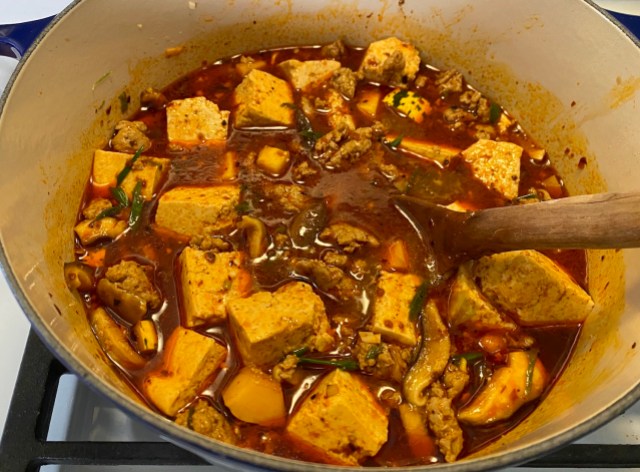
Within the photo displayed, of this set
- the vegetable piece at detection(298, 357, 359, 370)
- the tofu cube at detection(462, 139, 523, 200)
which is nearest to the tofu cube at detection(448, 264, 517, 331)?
the vegetable piece at detection(298, 357, 359, 370)

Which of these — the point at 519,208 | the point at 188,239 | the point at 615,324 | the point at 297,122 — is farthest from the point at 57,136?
the point at 615,324

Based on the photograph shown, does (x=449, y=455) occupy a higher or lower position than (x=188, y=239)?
lower

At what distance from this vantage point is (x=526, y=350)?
7.12 feet

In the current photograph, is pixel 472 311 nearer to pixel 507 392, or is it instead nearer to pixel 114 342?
pixel 507 392

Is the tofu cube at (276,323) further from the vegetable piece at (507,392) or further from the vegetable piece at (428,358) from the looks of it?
the vegetable piece at (507,392)

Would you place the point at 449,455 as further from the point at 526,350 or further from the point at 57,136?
the point at 57,136

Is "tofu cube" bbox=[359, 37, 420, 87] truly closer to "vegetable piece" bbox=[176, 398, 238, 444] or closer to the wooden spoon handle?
the wooden spoon handle

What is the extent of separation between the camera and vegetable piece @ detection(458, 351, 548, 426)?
6.50 feet

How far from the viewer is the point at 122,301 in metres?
2.05

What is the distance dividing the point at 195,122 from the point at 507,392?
1.64 metres

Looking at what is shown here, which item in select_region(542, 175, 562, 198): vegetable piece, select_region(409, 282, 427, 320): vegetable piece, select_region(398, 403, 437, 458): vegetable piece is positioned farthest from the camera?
select_region(542, 175, 562, 198): vegetable piece

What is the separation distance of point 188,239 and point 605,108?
177cm

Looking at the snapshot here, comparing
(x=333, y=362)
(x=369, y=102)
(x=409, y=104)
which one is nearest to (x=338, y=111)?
(x=369, y=102)

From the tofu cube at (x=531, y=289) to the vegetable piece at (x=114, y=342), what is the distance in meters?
1.27
